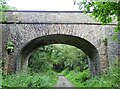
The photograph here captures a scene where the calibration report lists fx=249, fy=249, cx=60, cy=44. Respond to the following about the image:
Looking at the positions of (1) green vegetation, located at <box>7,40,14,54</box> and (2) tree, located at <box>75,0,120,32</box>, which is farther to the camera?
(1) green vegetation, located at <box>7,40,14,54</box>

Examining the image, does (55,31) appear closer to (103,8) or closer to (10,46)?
(10,46)

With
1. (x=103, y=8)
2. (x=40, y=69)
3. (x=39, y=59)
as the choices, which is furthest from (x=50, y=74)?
(x=103, y=8)

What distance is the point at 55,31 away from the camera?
41.7ft

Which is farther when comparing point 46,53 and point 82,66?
point 82,66

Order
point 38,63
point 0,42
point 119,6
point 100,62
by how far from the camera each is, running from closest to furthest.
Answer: point 119,6, point 0,42, point 100,62, point 38,63

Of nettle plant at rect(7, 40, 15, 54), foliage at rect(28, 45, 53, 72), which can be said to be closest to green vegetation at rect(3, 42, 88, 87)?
foliage at rect(28, 45, 53, 72)

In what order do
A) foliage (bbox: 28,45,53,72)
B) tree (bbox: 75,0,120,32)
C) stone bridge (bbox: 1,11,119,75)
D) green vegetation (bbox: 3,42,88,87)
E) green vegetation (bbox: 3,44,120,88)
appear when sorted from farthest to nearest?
1. foliage (bbox: 28,45,53,72)
2. stone bridge (bbox: 1,11,119,75)
3. green vegetation (bbox: 3,42,88,87)
4. green vegetation (bbox: 3,44,120,88)
5. tree (bbox: 75,0,120,32)

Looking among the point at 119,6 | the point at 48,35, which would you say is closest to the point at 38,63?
the point at 48,35

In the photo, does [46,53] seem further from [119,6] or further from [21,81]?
[119,6]

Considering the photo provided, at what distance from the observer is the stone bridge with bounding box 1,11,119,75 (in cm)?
1252

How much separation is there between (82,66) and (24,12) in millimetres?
14092

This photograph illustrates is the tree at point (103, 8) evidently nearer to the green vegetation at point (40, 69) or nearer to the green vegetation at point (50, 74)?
the green vegetation at point (50, 74)

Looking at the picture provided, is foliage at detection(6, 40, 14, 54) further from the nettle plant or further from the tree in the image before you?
the tree

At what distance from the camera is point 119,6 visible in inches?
260
